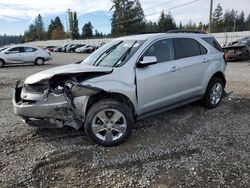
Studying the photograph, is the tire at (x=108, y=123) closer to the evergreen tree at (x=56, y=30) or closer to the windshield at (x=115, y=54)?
the windshield at (x=115, y=54)

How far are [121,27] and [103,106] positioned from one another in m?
80.0

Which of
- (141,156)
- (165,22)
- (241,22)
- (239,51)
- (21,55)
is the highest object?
(241,22)

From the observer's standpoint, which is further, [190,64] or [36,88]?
[190,64]

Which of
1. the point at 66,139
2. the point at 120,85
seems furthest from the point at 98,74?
the point at 66,139

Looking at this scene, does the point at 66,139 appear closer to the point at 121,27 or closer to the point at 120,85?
the point at 120,85

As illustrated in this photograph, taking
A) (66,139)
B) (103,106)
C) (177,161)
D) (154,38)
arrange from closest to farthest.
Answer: (177,161) < (103,106) < (66,139) < (154,38)

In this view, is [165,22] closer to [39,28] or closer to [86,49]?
[86,49]

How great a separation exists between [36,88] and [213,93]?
3989 millimetres

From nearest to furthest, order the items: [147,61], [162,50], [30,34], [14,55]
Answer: [147,61], [162,50], [14,55], [30,34]

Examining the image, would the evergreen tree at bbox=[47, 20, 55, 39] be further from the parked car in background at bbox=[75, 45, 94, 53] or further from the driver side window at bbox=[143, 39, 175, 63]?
the driver side window at bbox=[143, 39, 175, 63]

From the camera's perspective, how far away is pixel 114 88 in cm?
464

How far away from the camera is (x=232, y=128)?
5.41m

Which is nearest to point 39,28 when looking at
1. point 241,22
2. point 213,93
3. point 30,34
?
point 30,34

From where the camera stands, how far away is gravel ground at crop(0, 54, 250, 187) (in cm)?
364
